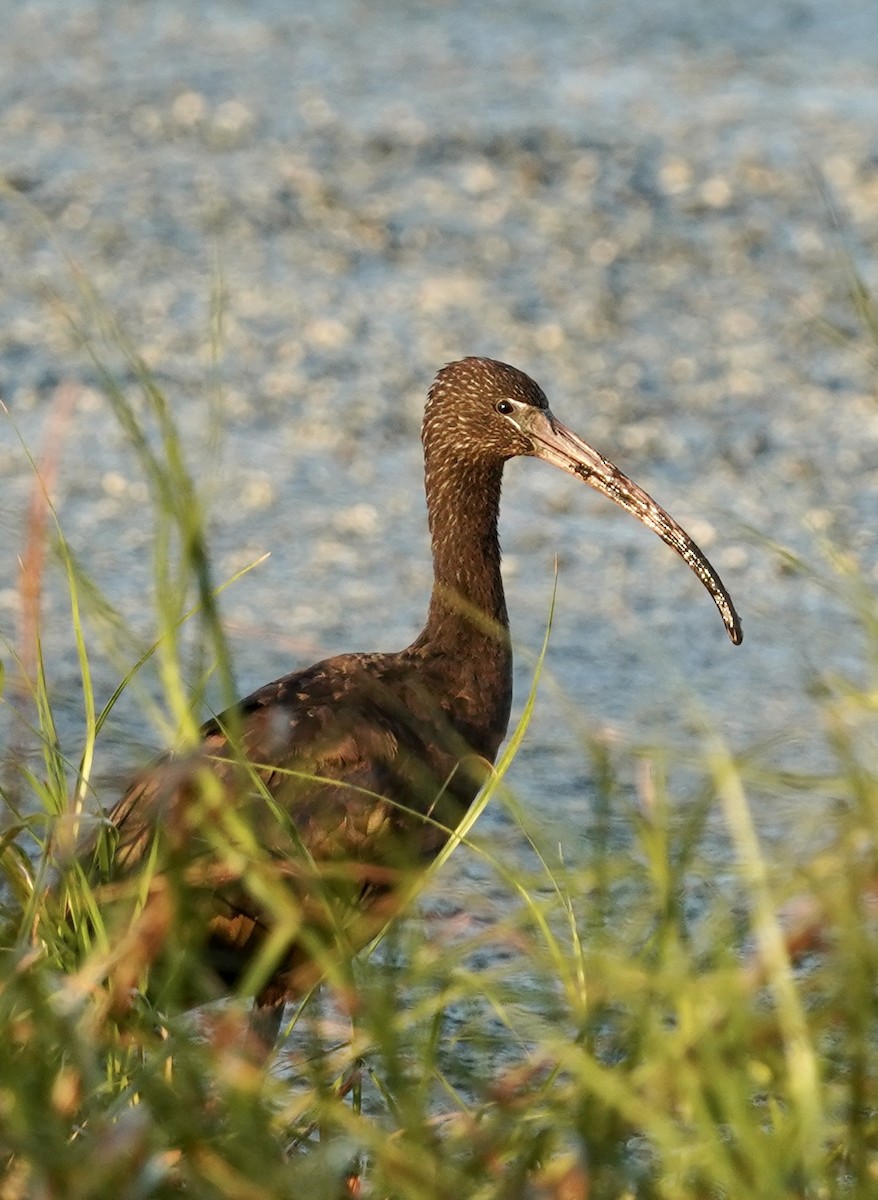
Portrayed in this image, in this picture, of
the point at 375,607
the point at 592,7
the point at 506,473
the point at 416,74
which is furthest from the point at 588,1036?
the point at 592,7

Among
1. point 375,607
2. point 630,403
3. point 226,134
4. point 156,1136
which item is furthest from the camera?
point 226,134

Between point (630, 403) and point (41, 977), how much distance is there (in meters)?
5.68

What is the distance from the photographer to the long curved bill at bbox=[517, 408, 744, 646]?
14.3 ft

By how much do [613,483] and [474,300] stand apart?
447cm

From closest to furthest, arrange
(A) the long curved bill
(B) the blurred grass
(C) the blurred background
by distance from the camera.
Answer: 1. (B) the blurred grass
2. (A) the long curved bill
3. (C) the blurred background

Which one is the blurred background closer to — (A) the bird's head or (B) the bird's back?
(A) the bird's head

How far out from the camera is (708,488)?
7320mm

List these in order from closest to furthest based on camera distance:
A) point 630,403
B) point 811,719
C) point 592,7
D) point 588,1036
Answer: point 588,1036, point 811,719, point 630,403, point 592,7

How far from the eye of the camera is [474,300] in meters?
8.73

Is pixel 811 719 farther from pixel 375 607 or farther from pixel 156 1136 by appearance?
pixel 156 1136

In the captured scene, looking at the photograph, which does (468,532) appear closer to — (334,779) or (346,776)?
(346,776)

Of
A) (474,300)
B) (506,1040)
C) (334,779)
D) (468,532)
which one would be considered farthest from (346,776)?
(474,300)

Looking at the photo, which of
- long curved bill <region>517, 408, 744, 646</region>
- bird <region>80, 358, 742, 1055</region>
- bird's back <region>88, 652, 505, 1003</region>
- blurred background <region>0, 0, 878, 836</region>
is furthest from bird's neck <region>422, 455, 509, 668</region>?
blurred background <region>0, 0, 878, 836</region>

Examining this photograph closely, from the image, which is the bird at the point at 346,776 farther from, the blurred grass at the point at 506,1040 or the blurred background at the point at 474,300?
the blurred background at the point at 474,300
